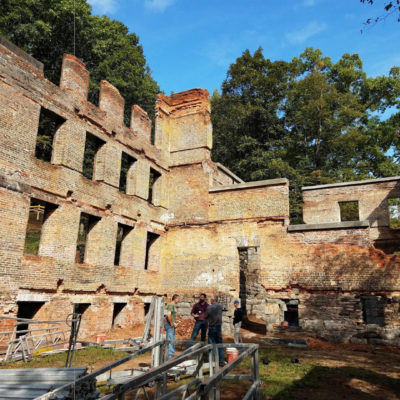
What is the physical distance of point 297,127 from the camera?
106 ft

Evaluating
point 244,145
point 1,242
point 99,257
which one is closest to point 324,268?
point 99,257

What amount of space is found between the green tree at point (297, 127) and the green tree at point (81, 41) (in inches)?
307

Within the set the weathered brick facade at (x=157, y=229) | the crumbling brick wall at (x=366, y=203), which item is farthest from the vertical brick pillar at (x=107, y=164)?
the crumbling brick wall at (x=366, y=203)

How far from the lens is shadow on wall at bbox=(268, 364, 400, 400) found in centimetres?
652

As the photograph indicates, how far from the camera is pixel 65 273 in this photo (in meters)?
12.4

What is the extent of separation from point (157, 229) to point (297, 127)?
1993cm

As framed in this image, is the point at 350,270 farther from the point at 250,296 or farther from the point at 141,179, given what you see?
the point at 141,179

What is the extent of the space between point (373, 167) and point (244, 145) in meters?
12.0

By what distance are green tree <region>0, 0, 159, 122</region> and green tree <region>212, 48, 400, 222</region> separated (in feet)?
25.6

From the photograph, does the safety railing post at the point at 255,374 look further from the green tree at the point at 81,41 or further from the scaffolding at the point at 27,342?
the green tree at the point at 81,41

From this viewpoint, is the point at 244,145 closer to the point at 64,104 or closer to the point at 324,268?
the point at 324,268

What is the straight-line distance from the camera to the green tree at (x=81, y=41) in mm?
23984

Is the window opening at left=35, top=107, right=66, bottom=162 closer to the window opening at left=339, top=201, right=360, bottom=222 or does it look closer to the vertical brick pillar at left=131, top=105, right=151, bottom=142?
the vertical brick pillar at left=131, top=105, right=151, bottom=142

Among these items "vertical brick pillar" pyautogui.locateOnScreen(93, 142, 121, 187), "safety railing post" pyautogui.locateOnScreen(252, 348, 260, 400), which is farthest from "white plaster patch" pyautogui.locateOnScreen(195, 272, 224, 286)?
"safety railing post" pyautogui.locateOnScreen(252, 348, 260, 400)
